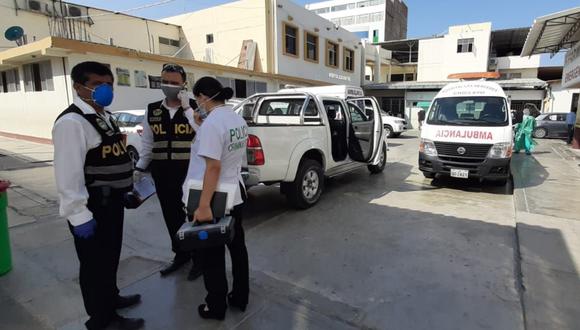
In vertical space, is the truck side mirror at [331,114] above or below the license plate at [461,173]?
above

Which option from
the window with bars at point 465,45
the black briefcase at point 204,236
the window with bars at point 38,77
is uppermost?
the window with bars at point 465,45

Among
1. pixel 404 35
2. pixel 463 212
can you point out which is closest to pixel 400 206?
pixel 463 212

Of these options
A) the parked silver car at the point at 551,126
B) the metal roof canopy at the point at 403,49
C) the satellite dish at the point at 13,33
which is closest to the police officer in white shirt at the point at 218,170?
the satellite dish at the point at 13,33

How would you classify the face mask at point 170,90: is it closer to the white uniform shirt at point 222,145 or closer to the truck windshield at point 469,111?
the white uniform shirt at point 222,145

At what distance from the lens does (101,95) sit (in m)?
2.32

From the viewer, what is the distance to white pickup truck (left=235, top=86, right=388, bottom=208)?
15.6ft

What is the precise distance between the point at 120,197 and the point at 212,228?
2.50 ft

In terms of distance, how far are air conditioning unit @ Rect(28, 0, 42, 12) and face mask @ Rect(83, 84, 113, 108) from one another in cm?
1925

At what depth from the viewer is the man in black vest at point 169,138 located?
315 centimetres

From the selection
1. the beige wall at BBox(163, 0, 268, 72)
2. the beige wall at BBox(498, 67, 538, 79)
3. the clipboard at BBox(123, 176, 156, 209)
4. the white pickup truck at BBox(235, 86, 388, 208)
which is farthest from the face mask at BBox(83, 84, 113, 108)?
the beige wall at BBox(498, 67, 538, 79)

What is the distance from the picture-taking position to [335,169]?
6.24 meters

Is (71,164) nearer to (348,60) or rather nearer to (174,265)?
(174,265)

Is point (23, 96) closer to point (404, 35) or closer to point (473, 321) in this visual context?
point (473, 321)

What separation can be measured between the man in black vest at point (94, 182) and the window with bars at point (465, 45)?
30.4 m
